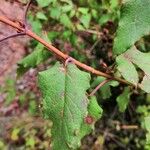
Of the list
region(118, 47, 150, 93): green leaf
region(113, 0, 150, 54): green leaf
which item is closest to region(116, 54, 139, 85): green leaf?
region(118, 47, 150, 93): green leaf

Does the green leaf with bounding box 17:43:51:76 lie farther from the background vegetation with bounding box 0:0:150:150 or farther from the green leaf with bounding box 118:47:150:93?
the green leaf with bounding box 118:47:150:93

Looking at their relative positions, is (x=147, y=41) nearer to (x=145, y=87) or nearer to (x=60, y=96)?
(x=145, y=87)

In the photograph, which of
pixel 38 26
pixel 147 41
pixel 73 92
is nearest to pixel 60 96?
pixel 73 92

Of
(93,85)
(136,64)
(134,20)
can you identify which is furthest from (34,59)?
(134,20)

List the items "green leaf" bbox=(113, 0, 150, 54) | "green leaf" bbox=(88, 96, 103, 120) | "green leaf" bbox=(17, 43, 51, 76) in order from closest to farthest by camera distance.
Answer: "green leaf" bbox=(113, 0, 150, 54) < "green leaf" bbox=(88, 96, 103, 120) < "green leaf" bbox=(17, 43, 51, 76)

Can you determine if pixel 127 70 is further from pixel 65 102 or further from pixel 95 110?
pixel 65 102

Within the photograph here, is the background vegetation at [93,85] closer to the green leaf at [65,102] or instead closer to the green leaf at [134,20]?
the green leaf at [65,102]
